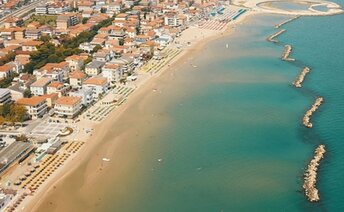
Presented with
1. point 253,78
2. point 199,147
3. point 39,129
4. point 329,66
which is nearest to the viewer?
point 199,147

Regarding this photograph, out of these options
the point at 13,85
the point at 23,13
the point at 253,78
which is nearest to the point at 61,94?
the point at 13,85

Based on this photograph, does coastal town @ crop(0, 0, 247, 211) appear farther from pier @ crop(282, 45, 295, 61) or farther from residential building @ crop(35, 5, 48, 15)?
pier @ crop(282, 45, 295, 61)

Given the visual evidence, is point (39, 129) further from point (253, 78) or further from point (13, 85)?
point (253, 78)

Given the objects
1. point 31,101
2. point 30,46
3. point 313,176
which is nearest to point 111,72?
point 31,101

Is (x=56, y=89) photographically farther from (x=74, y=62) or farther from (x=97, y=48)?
(x=97, y=48)

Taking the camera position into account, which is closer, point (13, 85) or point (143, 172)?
point (143, 172)

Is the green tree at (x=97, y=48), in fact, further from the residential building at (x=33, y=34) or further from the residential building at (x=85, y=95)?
the residential building at (x=85, y=95)
